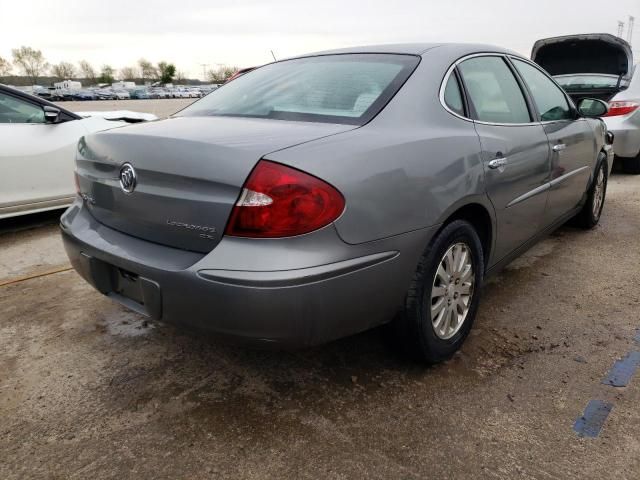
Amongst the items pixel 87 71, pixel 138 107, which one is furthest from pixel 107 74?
pixel 138 107

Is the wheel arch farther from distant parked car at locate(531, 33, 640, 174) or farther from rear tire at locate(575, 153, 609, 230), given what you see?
distant parked car at locate(531, 33, 640, 174)

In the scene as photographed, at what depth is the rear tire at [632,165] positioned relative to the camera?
739cm

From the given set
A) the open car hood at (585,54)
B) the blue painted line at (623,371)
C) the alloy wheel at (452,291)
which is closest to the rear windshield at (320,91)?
the alloy wheel at (452,291)

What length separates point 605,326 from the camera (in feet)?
9.47

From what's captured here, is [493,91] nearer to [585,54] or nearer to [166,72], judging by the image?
[585,54]

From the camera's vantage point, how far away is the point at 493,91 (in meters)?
2.95

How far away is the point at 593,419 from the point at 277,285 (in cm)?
139

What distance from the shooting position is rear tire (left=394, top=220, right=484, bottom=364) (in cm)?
221

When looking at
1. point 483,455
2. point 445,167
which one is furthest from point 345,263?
point 483,455

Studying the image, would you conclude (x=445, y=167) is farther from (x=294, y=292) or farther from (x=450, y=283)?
(x=294, y=292)

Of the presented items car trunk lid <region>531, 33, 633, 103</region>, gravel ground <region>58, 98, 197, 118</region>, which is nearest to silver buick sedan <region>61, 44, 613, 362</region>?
car trunk lid <region>531, 33, 633, 103</region>

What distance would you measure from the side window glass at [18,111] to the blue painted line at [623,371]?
194 inches

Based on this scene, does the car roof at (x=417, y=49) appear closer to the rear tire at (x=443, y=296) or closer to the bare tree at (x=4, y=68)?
the rear tire at (x=443, y=296)

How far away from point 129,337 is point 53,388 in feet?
1.64
